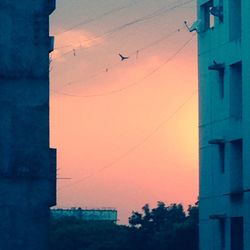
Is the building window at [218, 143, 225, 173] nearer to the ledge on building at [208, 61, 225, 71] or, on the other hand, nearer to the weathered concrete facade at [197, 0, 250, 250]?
the weathered concrete facade at [197, 0, 250, 250]

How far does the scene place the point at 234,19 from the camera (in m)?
66.1

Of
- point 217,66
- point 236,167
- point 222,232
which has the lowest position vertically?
point 222,232

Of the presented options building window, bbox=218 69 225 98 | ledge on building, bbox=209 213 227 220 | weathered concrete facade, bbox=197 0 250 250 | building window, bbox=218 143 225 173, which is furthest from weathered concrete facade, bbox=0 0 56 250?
building window, bbox=218 69 225 98

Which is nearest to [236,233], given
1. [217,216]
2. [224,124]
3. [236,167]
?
[217,216]

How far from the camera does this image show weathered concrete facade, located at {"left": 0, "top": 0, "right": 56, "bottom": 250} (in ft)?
165

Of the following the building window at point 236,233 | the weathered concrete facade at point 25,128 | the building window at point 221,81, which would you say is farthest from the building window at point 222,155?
the weathered concrete facade at point 25,128

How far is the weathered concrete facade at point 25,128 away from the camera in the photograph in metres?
50.3

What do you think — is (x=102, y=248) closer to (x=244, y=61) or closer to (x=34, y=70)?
(x=244, y=61)

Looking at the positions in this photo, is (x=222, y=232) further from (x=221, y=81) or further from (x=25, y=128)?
(x=25, y=128)

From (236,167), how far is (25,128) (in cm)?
1740

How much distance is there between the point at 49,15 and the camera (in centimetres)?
5162

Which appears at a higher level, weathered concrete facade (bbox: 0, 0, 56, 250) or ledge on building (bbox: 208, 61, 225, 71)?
ledge on building (bbox: 208, 61, 225, 71)

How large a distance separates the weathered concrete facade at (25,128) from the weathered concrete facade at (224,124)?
48.8 ft

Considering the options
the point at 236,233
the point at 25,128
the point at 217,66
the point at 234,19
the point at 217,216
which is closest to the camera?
the point at 25,128
